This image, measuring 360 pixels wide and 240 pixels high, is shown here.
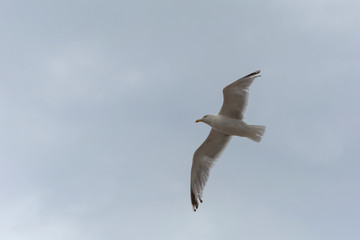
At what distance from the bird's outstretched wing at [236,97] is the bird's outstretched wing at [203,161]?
1162mm

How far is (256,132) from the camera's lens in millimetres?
16297

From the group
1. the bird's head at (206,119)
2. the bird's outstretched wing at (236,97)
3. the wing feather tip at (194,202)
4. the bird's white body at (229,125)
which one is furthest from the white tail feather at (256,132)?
the wing feather tip at (194,202)

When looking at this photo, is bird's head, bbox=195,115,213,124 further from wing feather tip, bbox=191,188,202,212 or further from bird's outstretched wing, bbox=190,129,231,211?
wing feather tip, bbox=191,188,202,212

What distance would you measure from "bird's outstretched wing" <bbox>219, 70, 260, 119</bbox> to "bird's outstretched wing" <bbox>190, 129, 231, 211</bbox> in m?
1.16

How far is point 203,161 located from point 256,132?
7.44 ft

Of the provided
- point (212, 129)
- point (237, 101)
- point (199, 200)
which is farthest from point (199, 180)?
point (237, 101)

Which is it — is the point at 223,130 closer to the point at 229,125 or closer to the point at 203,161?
the point at 229,125

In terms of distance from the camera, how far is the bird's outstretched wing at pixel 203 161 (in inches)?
693

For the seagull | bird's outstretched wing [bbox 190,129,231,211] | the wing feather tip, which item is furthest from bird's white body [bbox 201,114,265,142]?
the wing feather tip

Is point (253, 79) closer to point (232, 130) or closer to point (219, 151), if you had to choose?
point (232, 130)

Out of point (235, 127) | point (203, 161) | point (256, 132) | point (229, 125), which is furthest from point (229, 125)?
point (203, 161)

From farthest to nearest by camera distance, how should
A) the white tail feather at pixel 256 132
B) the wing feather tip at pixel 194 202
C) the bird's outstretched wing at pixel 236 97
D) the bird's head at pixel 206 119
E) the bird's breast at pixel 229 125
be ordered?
the wing feather tip at pixel 194 202 < the bird's head at pixel 206 119 < the bird's breast at pixel 229 125 < the white tail feather at pixel 256 132 < the bird's outstretched wing at pixel 236 97

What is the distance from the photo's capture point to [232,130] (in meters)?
16.6

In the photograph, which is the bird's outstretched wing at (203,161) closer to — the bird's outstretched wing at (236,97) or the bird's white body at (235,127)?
the bird's white body at (235,127)
